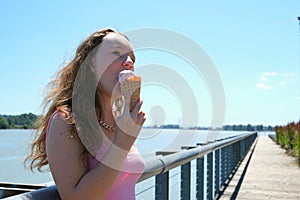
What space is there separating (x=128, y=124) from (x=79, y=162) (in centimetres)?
20

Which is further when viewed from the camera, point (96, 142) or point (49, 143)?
point (96, 142)

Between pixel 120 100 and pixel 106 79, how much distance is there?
0.17 metres

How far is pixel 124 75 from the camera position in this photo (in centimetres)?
134

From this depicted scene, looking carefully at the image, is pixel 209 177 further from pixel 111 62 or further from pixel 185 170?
pixel 111 62

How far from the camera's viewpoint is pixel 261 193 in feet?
24.8

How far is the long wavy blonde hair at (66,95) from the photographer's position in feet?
4.69

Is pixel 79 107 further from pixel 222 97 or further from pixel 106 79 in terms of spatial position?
pixel 222 97

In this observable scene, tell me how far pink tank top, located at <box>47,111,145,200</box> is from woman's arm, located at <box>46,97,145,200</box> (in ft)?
0.21

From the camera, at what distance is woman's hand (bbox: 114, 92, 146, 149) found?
4.12 feet

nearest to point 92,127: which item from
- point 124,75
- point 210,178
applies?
point 124,75

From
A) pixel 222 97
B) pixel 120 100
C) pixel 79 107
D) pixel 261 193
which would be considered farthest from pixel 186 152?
pixel 261 193

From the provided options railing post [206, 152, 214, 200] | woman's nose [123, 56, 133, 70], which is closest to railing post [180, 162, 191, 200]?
railing post [206, 152, 214, 200]

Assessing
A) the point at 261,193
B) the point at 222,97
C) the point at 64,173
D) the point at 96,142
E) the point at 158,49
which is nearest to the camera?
the point at 64,173

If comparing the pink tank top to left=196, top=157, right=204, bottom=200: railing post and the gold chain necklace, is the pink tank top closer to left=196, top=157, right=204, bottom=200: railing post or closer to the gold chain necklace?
the gold chain necklace
